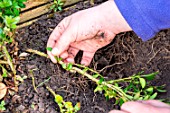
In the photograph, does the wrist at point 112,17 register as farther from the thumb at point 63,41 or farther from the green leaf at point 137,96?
the green leaf at point 137,96

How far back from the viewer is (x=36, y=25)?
1.74 meters

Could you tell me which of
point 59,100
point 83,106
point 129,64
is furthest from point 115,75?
point 59,100

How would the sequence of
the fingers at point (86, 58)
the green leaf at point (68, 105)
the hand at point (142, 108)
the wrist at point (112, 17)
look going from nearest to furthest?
the hand at point (142, 108) < the green leaf at point (68, 105) < the wrist at point (112, 17) < the fingers at point (86, 58)

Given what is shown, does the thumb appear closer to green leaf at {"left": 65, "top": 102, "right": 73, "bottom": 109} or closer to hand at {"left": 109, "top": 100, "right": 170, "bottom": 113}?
green leaf at {"left": 65, "top": 102, "right": 73, "bottom": 109}

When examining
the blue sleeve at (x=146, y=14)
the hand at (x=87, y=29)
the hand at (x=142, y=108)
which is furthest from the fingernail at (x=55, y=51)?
the hand at (x=142, y=108)

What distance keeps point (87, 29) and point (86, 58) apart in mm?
145

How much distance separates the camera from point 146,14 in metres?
1.50

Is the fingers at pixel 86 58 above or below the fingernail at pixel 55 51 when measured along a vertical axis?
below

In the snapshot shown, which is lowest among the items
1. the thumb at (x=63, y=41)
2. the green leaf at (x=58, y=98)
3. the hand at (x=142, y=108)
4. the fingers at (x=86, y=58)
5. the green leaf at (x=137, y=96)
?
the green leaf at (x=137, y=96)

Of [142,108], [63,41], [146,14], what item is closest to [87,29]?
[63,41]

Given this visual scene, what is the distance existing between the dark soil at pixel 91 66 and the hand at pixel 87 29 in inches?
2.8

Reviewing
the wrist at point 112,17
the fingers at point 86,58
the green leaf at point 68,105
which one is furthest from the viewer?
the fingers at point 86,58

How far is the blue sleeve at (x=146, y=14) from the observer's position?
147 cm

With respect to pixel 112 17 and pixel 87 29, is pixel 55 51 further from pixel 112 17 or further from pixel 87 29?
pixel 112 17
